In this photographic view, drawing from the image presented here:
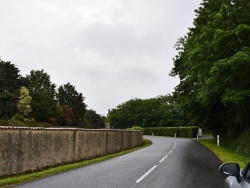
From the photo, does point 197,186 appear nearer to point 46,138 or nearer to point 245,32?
point 46,138

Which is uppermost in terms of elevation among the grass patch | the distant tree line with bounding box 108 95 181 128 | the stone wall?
the distant tree line with bounding box 108 95 181 128

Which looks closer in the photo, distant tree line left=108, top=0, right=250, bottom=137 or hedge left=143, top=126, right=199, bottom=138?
distant tree line left=108, top=0, right=250, bottom=137

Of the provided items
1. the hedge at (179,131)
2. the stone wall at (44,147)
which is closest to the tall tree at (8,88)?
the hedge at (179,131)

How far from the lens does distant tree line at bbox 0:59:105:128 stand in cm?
8788

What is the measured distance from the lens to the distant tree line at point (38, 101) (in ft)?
288

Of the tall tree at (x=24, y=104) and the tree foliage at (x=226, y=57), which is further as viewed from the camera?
the tall tree at (x=24, y=104)

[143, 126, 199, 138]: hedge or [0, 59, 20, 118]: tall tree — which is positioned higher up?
[0, 59, 20, 118]: tall tree

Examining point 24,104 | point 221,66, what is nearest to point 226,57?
point 221,66

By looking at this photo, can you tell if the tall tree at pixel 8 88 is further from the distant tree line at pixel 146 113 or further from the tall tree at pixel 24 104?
the distant tree line at pixel 146 113

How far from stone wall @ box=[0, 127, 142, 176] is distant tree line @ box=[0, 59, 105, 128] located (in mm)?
61732

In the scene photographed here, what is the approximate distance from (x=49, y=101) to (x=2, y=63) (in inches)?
752

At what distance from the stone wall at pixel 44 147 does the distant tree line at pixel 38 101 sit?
203ft

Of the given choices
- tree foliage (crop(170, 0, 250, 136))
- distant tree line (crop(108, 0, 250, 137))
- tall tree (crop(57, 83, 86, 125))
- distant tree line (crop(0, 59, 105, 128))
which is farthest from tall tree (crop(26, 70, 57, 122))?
tree foliage (crop(170, 0, 250, 136))

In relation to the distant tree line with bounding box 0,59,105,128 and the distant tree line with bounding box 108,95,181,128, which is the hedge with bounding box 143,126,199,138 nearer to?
the distant tree line with bounding box 108,95,181,128
